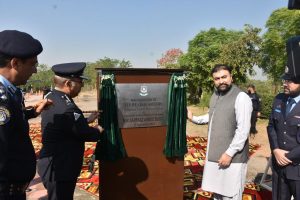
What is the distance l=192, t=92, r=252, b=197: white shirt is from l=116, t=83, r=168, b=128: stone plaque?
907mm

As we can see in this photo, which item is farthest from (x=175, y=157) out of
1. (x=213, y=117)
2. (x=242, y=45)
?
(x=242, y=45)

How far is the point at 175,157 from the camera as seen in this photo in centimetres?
425

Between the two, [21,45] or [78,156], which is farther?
[78,156]

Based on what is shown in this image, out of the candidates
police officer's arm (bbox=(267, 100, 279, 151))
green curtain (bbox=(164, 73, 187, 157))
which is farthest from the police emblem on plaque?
police officer's arm (bbox=(267, 100, 279, 151))

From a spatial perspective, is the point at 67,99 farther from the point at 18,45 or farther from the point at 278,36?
the point at 278,36

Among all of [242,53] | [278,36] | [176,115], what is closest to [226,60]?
[242,53]

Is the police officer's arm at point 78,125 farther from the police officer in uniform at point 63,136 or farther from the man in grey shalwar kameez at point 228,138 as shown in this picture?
the man in grey shalwar kameez at point 228,138

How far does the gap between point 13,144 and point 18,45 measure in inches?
25.8

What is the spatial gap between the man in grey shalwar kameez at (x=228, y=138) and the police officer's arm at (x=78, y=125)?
5.02 ft

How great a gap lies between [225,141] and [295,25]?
20100 mm

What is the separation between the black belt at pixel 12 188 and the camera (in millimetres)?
2020

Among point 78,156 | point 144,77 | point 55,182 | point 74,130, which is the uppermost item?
point 144,77

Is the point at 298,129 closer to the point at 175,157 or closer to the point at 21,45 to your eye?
the point at 175,157

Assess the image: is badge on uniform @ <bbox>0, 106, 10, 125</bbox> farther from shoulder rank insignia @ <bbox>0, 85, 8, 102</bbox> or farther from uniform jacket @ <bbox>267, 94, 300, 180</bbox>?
uniform jacket @ <bbox>267, 94, 300, 180</bbox>
